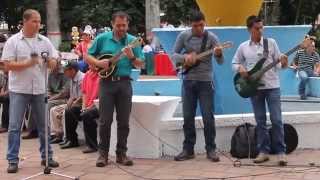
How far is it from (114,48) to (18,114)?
4.57 feet

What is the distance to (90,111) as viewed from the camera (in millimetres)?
8820

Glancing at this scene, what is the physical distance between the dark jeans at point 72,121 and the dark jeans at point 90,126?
33 cm

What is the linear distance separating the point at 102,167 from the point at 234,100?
268 cm

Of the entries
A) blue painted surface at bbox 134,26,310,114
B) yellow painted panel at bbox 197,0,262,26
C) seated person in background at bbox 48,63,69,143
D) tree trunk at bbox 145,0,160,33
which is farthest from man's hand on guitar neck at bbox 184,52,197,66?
tree trunk at bbox 145,0,160,33

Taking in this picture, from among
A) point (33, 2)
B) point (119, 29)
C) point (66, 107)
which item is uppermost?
point (33, 2)

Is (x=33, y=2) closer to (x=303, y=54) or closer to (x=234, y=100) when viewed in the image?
(x=303, y=54)

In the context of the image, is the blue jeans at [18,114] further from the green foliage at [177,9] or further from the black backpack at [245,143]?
the green foliage at [177,9]

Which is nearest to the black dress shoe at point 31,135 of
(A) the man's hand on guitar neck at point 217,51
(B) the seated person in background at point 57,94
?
(B) the seated person in background at point 57,94

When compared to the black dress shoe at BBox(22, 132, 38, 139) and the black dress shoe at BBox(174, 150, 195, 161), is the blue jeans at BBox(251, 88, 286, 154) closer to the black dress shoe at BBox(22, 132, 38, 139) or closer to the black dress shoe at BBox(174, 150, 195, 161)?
the black dress shoe at BBox(174, 150, 195, 161)

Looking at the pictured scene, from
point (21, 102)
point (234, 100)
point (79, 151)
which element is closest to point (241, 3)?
point (234, 100)

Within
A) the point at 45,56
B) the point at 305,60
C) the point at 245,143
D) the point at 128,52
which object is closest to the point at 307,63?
the point at 305,60

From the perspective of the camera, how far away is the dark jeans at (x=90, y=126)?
883 centimetres

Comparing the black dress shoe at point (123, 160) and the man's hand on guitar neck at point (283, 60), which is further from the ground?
the man's hand on guitar neck at point (283, 60)

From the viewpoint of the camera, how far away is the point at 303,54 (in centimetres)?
1427
